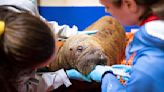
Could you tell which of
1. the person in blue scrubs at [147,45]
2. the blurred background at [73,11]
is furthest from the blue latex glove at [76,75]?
the blurred background at [73,11]

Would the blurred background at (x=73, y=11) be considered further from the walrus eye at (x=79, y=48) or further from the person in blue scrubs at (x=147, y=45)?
the person in blue scrubs at (x=147, y=45)

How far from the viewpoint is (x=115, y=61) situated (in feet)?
5.41

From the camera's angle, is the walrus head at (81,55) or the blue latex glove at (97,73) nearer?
the blue latex glove at (97,73)

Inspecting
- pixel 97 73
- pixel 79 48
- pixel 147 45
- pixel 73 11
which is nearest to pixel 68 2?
pixel 73 11

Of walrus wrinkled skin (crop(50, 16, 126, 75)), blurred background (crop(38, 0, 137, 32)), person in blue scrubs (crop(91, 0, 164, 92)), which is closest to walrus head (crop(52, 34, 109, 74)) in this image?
walrus wrinkled skin (crop(50, 16, 126, 75))

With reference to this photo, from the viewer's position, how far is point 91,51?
1.47m

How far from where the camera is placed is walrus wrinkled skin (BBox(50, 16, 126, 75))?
1.46 m

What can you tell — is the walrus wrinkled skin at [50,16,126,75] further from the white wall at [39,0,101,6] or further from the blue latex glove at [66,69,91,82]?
the white wall at [39,0,101,6]

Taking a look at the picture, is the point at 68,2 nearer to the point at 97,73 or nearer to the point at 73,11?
the point at 73,11

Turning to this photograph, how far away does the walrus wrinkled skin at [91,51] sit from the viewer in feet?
4.79

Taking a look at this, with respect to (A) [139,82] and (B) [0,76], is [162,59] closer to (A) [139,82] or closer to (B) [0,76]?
(A) [139,82]

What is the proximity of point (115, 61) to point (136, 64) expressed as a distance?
31.5 inches

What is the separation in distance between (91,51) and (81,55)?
0.17ft

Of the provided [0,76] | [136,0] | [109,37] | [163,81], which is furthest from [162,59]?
[109,37]
